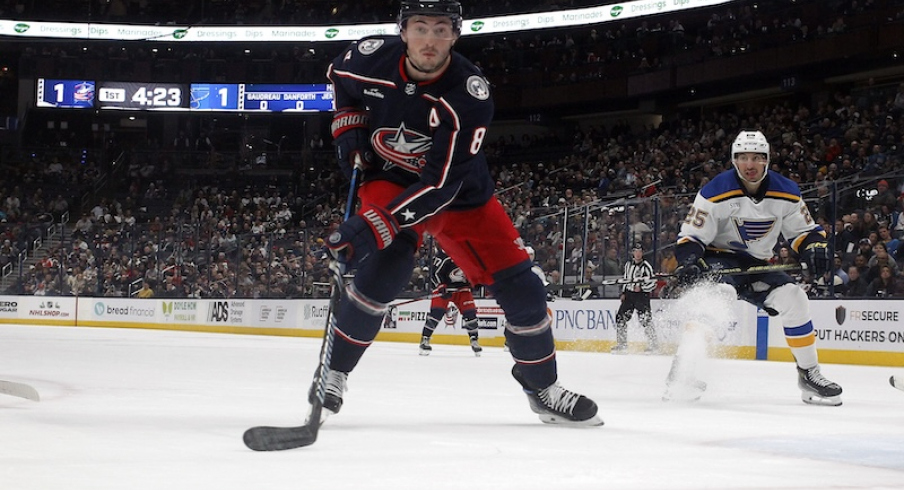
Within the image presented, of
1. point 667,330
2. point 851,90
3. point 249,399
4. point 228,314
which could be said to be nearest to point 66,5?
point 228,314

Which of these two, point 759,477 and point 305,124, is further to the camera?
point 305,124

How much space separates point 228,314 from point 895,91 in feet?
42.6

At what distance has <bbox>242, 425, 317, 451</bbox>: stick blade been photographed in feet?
10.8

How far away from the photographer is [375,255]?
4.15 metres

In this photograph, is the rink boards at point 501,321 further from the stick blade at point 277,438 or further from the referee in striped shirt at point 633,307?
the stick blade at point 277,438

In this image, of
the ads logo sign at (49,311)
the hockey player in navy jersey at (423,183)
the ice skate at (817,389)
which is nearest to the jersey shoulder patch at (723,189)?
the ice skate at (817,389)

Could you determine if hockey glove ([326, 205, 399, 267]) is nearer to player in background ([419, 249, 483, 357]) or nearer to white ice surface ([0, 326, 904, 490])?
white ice surface ([0, 326, 904, 490])

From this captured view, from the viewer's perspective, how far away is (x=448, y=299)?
12.8 m

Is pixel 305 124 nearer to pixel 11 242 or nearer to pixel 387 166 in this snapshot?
pixel 11 242

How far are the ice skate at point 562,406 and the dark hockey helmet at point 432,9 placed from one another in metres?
1.46

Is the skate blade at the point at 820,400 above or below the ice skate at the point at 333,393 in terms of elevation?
below

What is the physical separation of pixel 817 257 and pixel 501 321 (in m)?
10.1

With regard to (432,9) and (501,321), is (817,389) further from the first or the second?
(501,321)

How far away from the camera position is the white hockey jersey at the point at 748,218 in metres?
6.54
